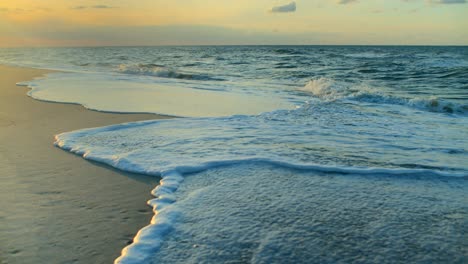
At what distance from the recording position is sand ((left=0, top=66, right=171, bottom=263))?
2.50 m

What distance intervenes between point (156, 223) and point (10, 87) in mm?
10175

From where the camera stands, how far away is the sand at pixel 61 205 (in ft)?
8.21

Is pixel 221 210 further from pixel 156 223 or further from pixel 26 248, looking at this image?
pixel 26 248

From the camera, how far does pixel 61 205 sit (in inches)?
125

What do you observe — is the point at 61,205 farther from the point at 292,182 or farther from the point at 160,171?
the point at 292,182

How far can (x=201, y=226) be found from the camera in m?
2.85

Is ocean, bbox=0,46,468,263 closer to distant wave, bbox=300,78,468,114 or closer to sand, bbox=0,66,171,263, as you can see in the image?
sand, bbox=0,66,171,263

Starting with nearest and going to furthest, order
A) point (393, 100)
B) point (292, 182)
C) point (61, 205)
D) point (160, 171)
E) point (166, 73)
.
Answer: point (61, 205) → point (292, 182) → point (160, 171) → point (393, 100) → point (166, 73)

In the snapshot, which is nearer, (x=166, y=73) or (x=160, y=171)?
(x=160, y=171)

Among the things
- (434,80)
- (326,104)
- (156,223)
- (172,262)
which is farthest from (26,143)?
(434,80)

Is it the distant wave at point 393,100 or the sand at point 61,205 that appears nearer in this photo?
the sand at point 61,205

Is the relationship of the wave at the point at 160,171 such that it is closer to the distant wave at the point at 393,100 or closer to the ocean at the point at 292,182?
the ocean at the point at 292,182

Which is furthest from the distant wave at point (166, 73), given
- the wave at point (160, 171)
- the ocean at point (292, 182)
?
the wave at point (160, 171)

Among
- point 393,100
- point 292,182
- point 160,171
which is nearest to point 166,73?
point 393,100
